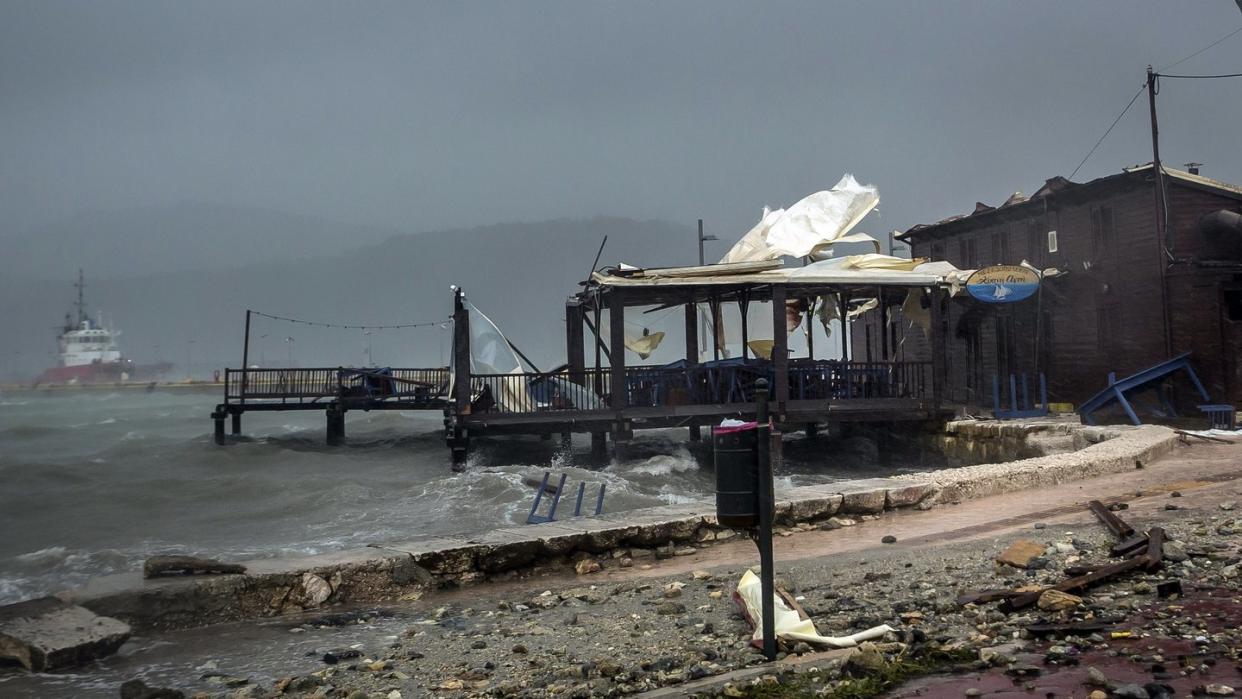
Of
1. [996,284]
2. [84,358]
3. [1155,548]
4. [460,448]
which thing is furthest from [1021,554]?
[84,358]

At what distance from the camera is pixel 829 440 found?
2364cm

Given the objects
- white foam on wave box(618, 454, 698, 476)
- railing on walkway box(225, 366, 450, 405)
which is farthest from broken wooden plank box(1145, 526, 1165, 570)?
railing on walkway box(225, 366, 450, 405)

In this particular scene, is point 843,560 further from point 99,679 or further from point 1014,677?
point 99,679

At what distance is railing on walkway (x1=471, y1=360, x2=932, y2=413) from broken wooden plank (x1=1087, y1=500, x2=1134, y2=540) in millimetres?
10969

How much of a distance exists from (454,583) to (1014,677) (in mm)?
4381

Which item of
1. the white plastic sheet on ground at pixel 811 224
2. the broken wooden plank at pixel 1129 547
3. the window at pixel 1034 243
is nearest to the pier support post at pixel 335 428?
the white plastic sheet on ground at pixel 811 224

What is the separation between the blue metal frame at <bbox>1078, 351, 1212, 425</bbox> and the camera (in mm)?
17609

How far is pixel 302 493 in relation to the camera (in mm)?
20281

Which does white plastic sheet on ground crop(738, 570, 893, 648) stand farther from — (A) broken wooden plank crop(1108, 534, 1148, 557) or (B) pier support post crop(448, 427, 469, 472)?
(B) pier support post crop(448, 427, 469, 472)

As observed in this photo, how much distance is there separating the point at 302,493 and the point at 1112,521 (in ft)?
55.4

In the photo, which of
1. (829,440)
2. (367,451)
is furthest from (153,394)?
(829,440)

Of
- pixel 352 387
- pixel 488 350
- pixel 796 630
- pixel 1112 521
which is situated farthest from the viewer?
pixel 352 387

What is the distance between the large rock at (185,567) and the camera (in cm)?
664

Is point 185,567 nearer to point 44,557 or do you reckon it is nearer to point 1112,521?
point 1112,521
